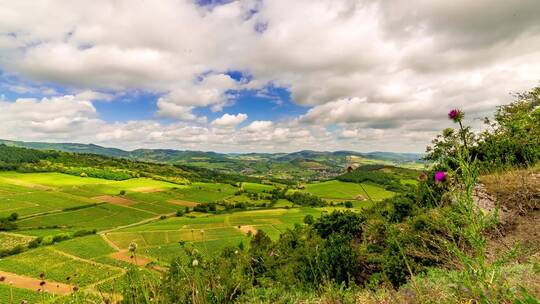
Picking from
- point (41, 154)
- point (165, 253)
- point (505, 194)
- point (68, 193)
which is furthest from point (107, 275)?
point (41, 154)

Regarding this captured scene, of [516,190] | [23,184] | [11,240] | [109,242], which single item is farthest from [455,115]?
[23,184]

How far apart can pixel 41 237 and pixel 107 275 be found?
39051mm

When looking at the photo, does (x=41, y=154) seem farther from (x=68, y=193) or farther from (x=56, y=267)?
(x=56, y=267)

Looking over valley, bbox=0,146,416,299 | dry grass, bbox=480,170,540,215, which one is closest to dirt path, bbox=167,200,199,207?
valley, bbox=0,146,416,299

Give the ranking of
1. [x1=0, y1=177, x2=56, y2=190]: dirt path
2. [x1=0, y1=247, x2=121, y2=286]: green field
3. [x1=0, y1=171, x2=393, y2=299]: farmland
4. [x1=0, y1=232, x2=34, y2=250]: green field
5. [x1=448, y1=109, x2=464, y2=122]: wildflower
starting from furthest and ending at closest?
[x1=0, y1=177, x2=56, y2=190]: dirt path → [x1=0, y1=232, x2=34, y2=250]: green field → [x1=0, y1=171, x2=393, y2=299]: farmland → [x1=0, y1=247, x2=121, y2=286]: green field → [x1=448, y1=109, x2=464, y2=122]: wildflower

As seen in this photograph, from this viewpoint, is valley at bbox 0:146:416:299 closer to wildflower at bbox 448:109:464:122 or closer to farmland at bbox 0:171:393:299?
farmland at bbox 0:171:393:299

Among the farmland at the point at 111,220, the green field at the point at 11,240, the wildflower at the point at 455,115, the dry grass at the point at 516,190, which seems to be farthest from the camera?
the green field at the point at 11,240

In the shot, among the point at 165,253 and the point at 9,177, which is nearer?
the point at 165,253

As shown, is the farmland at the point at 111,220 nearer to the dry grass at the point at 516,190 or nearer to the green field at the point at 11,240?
the green field at the point at 11,240

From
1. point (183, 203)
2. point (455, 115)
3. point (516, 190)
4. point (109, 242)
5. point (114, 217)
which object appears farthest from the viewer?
point (183, 203)

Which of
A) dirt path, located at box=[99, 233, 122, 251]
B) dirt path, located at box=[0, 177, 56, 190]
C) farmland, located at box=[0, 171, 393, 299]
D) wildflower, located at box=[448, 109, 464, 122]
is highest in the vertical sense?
wildflower, located at box=[448, 109, 464, 122]

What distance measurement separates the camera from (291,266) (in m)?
19.0

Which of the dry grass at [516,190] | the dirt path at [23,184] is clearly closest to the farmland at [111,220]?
the dirt path at [23,184]

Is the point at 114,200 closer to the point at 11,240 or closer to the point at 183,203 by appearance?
the point at 183,203
